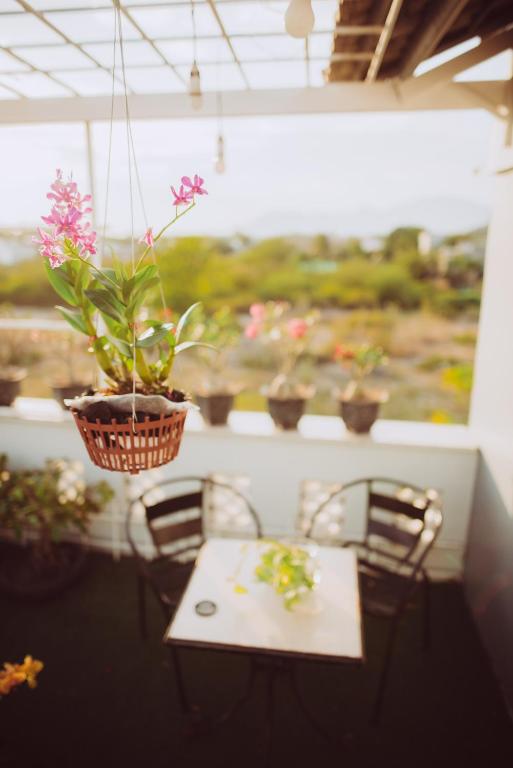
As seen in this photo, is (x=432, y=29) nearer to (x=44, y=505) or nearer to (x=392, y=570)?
(x=392, y=570)

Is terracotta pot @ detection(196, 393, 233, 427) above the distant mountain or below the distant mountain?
below

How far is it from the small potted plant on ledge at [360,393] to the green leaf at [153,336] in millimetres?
1973

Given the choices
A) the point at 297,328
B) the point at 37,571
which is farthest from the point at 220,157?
the point at 37,571

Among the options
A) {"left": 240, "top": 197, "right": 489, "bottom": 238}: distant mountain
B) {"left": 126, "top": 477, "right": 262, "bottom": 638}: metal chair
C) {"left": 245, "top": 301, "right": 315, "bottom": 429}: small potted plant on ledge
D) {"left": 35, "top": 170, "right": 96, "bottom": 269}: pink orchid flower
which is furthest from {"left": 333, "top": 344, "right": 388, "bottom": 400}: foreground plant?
{"left": 240, "top": 197, "right": 489, "bottom": 238}: distant mountain

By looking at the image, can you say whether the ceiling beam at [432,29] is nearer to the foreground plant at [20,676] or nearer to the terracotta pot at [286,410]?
the terracotta pot at [286,410]

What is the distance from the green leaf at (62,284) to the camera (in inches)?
47.9

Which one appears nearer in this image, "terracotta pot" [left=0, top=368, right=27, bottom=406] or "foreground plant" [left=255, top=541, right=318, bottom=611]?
"foreground plant" [left=255, top=541, right=318, bottom=611]

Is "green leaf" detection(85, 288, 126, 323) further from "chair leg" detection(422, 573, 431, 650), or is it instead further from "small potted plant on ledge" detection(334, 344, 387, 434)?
"chair leg" detection(422, 573, 431, 650)

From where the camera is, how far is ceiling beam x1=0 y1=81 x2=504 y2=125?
254cm

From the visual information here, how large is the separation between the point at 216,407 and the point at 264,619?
1477 millimetres

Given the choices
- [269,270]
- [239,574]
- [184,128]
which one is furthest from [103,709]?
[269,270]

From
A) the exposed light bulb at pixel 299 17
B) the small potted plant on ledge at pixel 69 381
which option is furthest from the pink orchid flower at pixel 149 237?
the small potted plant on ledge at pixel 69 381

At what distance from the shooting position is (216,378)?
10.5ft

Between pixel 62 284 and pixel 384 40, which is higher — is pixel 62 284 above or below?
below
